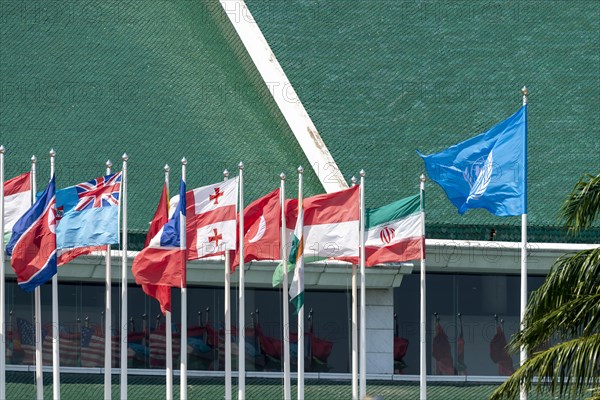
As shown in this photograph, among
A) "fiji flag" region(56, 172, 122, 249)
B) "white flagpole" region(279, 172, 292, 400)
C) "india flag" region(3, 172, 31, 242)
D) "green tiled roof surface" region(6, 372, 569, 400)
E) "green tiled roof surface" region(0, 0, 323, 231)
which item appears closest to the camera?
"fiji flag" region(56, 172, 122, 249)

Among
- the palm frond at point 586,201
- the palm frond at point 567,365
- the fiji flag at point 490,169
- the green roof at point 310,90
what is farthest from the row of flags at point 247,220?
the palm frond at point 567,365

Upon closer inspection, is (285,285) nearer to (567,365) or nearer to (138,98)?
(138,98)

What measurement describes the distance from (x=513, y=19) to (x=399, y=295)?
31.1 feet

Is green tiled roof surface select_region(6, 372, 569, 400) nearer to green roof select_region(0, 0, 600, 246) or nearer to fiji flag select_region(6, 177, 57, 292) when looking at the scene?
green roof select_region(0, 0, 600, 246)

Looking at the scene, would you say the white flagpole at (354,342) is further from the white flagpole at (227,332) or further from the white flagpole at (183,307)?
the white flagpole at (183,307)

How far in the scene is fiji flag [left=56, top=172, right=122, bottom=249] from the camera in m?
27.1

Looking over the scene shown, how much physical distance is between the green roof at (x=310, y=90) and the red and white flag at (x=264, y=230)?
11.7ft

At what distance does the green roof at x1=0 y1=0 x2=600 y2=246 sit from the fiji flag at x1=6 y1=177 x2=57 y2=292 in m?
4.06

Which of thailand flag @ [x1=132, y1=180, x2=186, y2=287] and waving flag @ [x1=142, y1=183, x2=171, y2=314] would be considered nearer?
thailand flag @ [x1=132, y1=180, x2=186, y2=287]

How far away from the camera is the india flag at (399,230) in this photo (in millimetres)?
28156

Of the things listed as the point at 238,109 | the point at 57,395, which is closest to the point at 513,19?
the point at 238,109

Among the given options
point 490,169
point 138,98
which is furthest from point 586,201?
point 138,98

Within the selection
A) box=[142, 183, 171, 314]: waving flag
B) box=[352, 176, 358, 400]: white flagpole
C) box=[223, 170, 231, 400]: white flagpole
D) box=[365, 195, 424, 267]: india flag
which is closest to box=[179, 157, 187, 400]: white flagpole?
box=[142, 183, 171, 314]: waving flag

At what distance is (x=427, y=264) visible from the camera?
31.3 m
